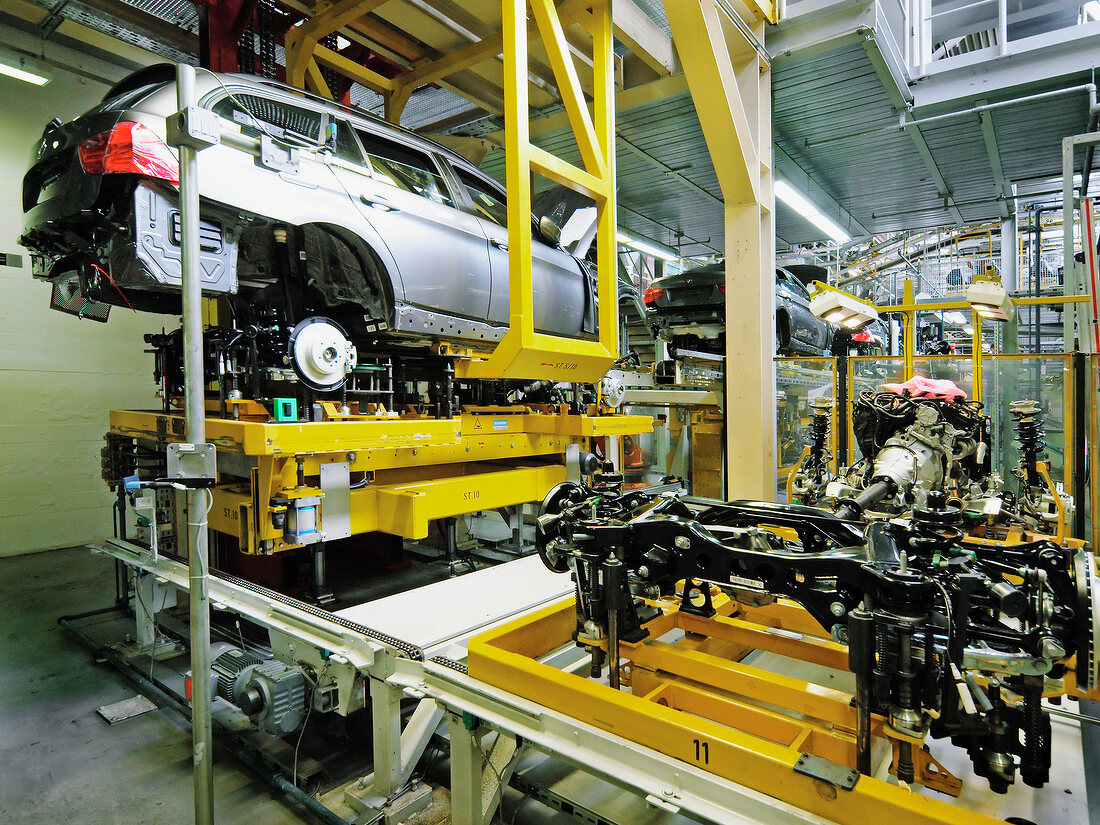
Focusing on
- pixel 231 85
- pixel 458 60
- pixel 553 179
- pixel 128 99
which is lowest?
pixel 553 179

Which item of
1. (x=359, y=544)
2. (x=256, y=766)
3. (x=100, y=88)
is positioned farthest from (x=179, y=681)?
(x=100, y=88)

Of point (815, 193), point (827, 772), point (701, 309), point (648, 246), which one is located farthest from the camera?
point (648, 246)

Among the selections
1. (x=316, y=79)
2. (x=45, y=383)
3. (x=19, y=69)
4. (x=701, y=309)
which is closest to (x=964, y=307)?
(x=701, y=309)

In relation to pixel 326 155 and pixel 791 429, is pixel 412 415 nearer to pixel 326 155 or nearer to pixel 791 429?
pixel 326 155

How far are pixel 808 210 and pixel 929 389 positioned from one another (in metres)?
5.91

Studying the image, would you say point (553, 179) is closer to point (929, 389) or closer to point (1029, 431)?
point (929, 389)

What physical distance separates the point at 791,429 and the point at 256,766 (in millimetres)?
5116

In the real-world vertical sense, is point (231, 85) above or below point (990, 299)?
above

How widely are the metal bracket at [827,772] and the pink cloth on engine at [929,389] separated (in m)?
3.18

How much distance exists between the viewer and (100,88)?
6.21m

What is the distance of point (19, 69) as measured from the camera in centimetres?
548

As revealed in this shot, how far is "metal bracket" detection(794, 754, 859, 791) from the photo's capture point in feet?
3.77

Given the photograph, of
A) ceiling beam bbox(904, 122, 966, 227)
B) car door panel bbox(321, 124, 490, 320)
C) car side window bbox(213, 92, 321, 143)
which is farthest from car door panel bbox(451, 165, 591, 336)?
ceiling beam bbox(904, 122, 966, 227)

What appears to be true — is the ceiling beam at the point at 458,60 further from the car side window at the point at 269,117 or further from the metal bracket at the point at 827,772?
the metal bracket at the point at 827,772
